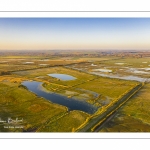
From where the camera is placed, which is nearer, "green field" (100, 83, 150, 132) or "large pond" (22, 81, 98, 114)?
"green field" (100, 83, 150, 132)

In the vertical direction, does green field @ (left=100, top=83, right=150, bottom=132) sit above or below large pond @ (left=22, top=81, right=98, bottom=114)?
below

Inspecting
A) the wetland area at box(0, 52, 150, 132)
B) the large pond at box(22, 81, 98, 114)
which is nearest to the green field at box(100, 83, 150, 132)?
the wetland area at box(0, 52, 150, 132)

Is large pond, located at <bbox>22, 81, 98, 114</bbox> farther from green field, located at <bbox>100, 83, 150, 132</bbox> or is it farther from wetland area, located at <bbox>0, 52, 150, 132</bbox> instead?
green field, located at <bbox>100, 83, 150, 132</bbox>

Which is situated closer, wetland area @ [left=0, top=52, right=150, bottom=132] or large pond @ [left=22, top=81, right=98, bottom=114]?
wetland area @ [left=0, top=52, right=150, bottom=132]

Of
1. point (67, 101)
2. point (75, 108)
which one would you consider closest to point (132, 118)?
point (75, 108)

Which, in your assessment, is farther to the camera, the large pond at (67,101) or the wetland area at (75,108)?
the large pond at (67,101)

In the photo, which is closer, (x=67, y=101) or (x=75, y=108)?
(x=75, y=108)

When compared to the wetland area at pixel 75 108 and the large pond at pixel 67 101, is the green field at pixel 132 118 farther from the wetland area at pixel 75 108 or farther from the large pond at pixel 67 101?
the large pond at pixel 67 101

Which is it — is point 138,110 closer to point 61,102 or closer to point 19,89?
point 61,102

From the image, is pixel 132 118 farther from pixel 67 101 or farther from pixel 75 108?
pixel 67 101

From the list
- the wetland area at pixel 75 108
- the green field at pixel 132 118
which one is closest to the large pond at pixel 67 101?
the wetland area at pixel 75 108
